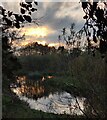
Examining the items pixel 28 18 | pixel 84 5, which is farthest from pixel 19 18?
pixel 84 5

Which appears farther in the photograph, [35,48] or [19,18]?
[35,48]

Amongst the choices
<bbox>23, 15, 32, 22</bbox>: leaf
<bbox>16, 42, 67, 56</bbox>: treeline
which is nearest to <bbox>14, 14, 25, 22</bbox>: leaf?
<bbox>23, 15, 32, 22</bbox>: leaf

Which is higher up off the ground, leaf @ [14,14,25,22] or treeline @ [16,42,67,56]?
treeline @ [16,42,67,56]

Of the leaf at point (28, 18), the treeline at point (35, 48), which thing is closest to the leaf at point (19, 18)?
the leaf at point (28, 18)

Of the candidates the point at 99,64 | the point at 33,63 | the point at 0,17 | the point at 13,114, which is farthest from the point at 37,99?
the point at 33,63

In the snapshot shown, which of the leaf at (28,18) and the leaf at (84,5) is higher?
the leaf at (28,18)

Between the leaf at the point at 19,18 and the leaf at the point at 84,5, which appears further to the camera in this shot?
the leaf at the point at 19,18

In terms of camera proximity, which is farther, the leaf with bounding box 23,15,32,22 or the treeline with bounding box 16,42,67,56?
the treeline with bounding box 16,42,67,56

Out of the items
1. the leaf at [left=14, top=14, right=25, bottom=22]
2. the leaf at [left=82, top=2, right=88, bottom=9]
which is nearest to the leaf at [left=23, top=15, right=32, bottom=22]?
the leaf at [left=14, top=14, right=25, bottom=22]

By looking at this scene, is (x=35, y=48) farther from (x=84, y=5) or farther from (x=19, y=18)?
(x=84, y=5)

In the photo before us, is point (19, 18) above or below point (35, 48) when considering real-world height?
below

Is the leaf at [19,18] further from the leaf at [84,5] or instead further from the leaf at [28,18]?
the leaf at [84,5]

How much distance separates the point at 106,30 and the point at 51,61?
41.5 meters

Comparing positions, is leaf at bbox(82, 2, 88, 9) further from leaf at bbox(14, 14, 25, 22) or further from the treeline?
leaf at bbox(14, 14, 25, 22)
